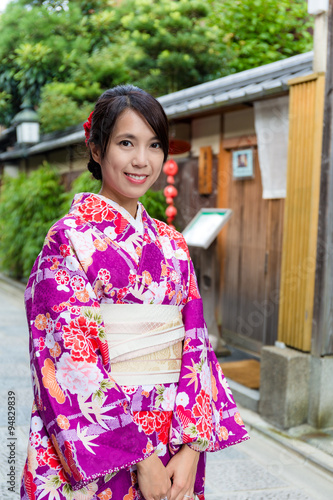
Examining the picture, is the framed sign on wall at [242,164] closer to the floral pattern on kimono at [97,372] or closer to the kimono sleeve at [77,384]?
the floral pattern on kimono at [97,372]

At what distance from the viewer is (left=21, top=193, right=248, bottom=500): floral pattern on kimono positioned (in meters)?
1.65

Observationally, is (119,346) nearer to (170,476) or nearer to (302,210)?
(170,476)

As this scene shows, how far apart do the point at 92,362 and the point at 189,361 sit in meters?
0.41

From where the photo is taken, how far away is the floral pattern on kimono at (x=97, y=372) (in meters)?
1.65

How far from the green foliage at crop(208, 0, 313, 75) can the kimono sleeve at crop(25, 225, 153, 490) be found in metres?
11.7

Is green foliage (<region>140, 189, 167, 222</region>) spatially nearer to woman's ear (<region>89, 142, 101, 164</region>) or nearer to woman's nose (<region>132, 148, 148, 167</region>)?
woman's ear (<region>89, 142, 101, 164</region>)

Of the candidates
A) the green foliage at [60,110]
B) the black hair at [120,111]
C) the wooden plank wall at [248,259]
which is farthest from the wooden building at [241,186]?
the green foliage at [60,110]

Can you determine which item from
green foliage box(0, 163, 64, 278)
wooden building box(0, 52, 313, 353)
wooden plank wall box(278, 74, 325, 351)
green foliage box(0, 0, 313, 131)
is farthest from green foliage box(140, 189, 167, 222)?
green foliage box(0, 0, 313, 131)

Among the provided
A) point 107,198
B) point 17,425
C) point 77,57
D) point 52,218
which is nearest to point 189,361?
point 107,198

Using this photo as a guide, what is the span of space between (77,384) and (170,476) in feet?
1.56

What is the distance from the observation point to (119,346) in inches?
70.2

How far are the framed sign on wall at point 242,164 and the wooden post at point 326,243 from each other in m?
2.09

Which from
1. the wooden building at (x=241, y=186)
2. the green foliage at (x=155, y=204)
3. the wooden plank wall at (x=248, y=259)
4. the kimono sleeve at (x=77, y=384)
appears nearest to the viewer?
the kimono sleeve at (x=77, y=384)

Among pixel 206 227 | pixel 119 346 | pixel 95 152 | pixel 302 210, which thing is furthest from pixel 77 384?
pixel 206 227
